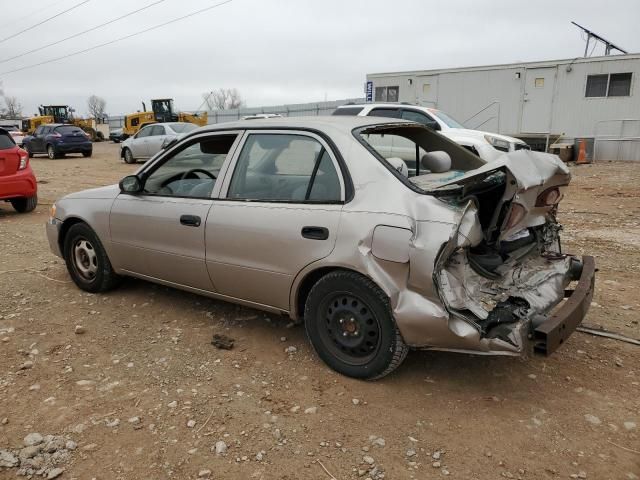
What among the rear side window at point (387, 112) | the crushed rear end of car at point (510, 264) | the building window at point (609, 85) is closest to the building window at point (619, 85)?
the building window at point (609, 85)

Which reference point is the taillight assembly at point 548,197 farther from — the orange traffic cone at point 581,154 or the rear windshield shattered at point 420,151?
the orange traffic cone at point 581,154

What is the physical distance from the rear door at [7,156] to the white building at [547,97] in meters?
14.0

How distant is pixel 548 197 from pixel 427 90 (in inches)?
659

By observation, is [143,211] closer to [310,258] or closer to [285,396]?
[310,258]

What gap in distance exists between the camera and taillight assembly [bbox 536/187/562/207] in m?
3.37

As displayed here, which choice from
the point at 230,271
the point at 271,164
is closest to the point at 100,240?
the point at 230,271

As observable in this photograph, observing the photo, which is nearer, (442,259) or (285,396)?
(442,259)

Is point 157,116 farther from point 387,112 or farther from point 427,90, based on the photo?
point 387,112

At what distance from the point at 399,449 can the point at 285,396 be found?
81 cm

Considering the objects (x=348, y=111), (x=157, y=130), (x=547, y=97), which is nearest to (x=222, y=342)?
(x=348, y=111)

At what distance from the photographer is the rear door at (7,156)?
8.41 metres

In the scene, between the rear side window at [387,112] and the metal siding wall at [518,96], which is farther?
the metal siding wall at [518,96]

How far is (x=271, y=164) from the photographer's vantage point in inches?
147

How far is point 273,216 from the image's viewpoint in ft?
11.4
